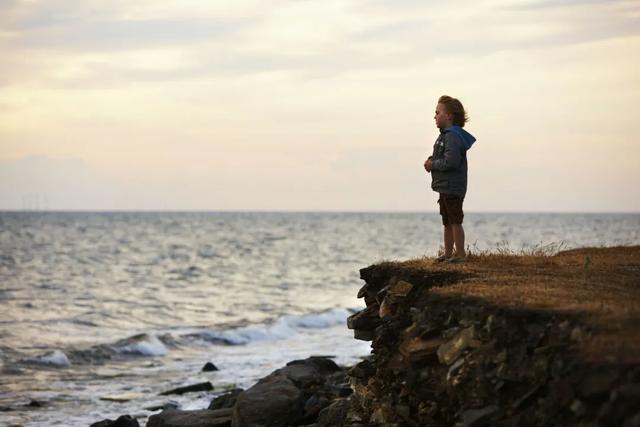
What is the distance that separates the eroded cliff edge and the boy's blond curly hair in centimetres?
238

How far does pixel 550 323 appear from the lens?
348 inches

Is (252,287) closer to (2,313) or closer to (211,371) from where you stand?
(2,313)

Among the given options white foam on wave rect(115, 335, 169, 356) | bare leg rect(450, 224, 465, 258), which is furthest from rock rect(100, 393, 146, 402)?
bare leg rect(450, 224, 465, 258)

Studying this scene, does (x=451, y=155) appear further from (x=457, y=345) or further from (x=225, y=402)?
(x=225, y=402)

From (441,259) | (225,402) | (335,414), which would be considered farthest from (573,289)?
(225,402)

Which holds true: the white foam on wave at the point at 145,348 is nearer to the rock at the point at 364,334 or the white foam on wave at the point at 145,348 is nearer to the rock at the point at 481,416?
the rock at the point at 364,334

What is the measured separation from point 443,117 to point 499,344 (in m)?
5.13

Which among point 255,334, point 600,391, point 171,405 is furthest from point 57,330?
point 600,391

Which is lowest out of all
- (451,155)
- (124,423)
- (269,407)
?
(124,423)

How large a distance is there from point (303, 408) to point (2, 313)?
26.9m

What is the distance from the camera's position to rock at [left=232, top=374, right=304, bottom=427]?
47.6 feet

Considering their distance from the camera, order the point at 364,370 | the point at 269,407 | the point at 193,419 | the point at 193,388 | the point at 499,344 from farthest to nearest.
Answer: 1. the point at 193,388
2. the point at 193,419
3. the point at 269,407
4. the point at 364,370
5. the point at 499,344

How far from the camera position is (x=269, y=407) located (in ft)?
48.2

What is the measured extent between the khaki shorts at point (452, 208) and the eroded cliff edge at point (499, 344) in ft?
2.63
